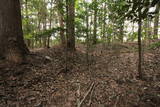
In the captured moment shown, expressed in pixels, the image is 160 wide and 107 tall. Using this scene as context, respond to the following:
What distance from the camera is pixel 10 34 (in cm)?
483

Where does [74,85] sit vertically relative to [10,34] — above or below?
below

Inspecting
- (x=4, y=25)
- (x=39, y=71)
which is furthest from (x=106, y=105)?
(x=4, y=25)

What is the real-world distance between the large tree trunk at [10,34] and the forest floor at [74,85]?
0.40 m

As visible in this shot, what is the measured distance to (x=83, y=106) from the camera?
3646mm

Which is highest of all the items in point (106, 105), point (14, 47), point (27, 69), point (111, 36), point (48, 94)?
point (111, 36)

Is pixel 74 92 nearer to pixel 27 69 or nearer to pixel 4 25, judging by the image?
pixel 27 69

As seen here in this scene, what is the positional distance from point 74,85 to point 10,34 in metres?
3.33

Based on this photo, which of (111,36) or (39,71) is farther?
(111,36)

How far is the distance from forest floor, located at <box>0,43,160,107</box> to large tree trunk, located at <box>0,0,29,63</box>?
1.32ft

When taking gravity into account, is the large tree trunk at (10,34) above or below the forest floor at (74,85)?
above

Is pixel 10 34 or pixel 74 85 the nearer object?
pixel 74 85

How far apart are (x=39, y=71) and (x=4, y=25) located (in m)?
2.35

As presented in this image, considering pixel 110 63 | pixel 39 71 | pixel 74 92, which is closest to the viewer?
pixel 74 92

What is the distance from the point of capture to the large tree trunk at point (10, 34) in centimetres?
475
